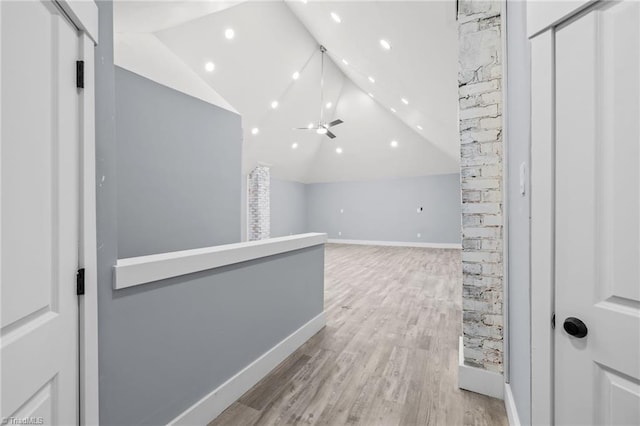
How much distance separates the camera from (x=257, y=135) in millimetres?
7523

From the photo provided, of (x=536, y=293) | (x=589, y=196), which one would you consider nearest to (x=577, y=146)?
(x=589, y=196)

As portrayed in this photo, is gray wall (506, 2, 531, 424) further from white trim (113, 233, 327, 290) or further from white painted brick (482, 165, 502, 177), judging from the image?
white trim (113, 233, 327, 290)

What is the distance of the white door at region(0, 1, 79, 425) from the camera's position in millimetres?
693

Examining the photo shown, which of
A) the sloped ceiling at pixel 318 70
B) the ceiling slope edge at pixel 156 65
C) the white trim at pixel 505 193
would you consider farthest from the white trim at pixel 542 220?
the ceiling slope edge at pixel 156 65

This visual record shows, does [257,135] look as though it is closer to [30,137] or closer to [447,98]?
[447,98]

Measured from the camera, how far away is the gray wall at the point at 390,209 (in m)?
9.34

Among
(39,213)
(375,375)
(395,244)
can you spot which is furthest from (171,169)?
(395,244)

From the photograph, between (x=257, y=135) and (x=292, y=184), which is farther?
(x=292, y=184)

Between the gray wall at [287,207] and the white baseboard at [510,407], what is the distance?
885 cm

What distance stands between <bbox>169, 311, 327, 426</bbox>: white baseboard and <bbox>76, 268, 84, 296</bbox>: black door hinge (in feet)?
2.91

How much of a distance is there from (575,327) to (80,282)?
1.65 meters

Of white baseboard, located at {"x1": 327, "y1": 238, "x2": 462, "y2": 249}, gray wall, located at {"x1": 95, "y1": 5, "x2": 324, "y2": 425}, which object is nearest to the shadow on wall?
white baseboard, located at {"x1": 327, "y1": 238, "x2": 462, "y2": 249}

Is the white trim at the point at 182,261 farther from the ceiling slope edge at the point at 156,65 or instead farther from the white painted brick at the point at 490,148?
the ceiling slope edge at the point at 156,65

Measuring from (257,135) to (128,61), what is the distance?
470 centimetres
